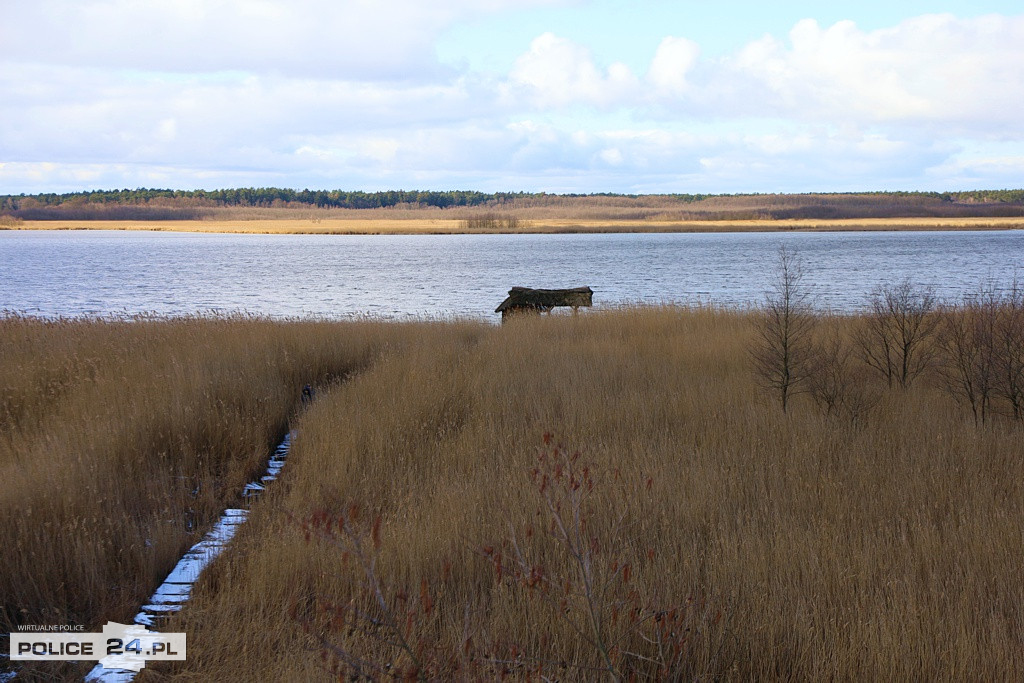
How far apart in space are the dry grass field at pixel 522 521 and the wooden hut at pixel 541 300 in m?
7.63

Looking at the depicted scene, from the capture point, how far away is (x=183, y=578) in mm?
5145

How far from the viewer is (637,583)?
4.36 m

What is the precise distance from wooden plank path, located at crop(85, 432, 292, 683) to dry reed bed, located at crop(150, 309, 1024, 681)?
0.56ft

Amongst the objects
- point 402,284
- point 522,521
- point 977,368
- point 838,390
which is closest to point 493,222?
point 402,284

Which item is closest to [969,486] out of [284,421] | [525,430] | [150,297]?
[525,430]

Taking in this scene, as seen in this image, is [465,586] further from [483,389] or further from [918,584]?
[483,389]

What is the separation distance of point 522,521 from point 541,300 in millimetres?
13591

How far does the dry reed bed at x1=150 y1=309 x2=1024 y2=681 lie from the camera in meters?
3.80

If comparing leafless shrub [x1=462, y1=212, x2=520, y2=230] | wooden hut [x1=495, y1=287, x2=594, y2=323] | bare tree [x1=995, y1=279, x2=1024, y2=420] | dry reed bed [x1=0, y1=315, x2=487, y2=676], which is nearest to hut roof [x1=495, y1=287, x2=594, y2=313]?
wooden hut [x1=495, y1=287, x2=594, y2=323]

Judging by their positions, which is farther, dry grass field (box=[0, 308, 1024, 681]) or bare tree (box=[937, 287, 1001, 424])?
bare tree (box=[937, 287, 1001, 424])

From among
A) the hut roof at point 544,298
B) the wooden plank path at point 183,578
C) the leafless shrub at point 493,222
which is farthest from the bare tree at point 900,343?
the leafless shrub at point 493,222

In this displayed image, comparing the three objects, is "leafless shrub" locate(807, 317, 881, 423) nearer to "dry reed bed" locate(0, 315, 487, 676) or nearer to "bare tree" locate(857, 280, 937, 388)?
"bare tree" locate(857, 280, 937, 388)

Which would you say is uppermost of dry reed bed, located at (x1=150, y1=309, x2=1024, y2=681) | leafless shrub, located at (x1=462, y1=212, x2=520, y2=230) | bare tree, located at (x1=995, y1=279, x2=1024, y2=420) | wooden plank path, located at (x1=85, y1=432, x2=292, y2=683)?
leafless shrub, located at (x1=462, y1=212, x2=520, y2=230)

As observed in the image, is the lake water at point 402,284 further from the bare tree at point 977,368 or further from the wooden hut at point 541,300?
the bare tree at point 977,368
